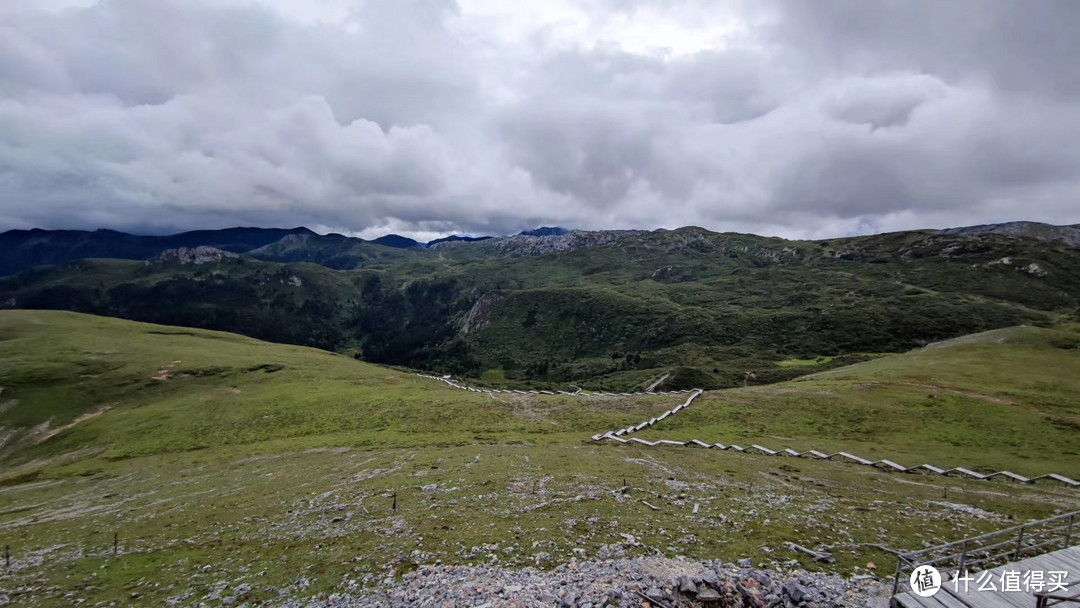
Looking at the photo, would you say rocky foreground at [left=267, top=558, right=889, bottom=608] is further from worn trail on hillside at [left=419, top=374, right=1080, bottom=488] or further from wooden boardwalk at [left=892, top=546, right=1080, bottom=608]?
worn trail on hillside at [left=419, top=374, right=1080, bottom=488]

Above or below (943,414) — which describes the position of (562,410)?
below

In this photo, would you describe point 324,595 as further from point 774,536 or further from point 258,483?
point 258,483

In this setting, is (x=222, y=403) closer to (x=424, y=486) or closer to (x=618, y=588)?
(x=424, y=486)

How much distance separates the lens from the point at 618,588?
57.3 ft

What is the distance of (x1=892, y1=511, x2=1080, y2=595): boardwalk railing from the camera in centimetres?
1716

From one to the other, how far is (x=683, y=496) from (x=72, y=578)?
33904 mm

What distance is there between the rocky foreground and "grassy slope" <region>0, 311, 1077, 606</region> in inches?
52.1

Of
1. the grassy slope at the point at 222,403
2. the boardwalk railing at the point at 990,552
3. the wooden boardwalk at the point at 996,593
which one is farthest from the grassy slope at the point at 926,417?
the wooden boardwalk at the point at 996,593

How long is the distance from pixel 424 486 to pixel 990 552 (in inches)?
1275

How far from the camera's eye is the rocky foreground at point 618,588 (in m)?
16.8

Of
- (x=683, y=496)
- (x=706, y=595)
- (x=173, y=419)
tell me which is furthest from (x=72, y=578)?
(x=173, y=419)

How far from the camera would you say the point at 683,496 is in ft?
97.5

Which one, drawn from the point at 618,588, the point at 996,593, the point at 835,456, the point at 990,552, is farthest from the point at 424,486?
the point at 835,456

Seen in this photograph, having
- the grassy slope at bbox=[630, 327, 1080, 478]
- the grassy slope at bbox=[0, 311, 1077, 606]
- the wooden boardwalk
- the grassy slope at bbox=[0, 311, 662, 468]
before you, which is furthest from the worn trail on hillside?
the wooden boardwalk
